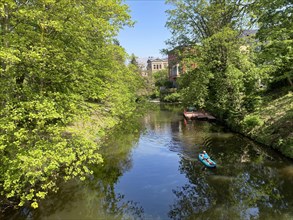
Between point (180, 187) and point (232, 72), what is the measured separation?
48.9 feet

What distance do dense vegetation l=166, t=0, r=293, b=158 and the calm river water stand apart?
2972mm

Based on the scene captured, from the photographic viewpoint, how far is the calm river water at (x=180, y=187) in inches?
429

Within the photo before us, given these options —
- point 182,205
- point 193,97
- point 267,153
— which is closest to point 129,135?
point 193,97

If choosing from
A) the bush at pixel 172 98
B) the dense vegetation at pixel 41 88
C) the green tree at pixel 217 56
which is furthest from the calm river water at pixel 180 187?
the bush at pixel 172 98

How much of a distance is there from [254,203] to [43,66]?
10615 mm

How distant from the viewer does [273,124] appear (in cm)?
2011

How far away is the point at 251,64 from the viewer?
81.7 feet

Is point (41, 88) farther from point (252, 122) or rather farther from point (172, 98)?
point (172, 98)

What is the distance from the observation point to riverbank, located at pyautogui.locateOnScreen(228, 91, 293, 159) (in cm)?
1731

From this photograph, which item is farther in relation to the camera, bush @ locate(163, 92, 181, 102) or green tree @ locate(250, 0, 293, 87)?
bush @ locate(163, 92, 181, 102)

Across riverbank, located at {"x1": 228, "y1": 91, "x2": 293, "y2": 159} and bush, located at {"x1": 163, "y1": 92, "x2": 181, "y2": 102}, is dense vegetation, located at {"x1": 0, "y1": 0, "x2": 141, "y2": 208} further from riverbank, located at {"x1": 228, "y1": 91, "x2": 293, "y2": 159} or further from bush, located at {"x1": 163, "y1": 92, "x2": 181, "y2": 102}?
bush, located at {"x1": 163, "y1": 92, "x2": 181, "y2": 102}

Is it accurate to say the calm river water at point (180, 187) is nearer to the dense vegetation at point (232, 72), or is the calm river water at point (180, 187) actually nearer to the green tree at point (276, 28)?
the dense vegetation at point (232, 72)

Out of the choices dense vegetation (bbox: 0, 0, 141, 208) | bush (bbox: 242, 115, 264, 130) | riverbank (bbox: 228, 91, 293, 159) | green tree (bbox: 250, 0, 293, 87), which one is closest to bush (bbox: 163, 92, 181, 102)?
riverbank (bbox: 228, 91, 293, 159)

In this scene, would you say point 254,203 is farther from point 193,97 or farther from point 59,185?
point 193,97
